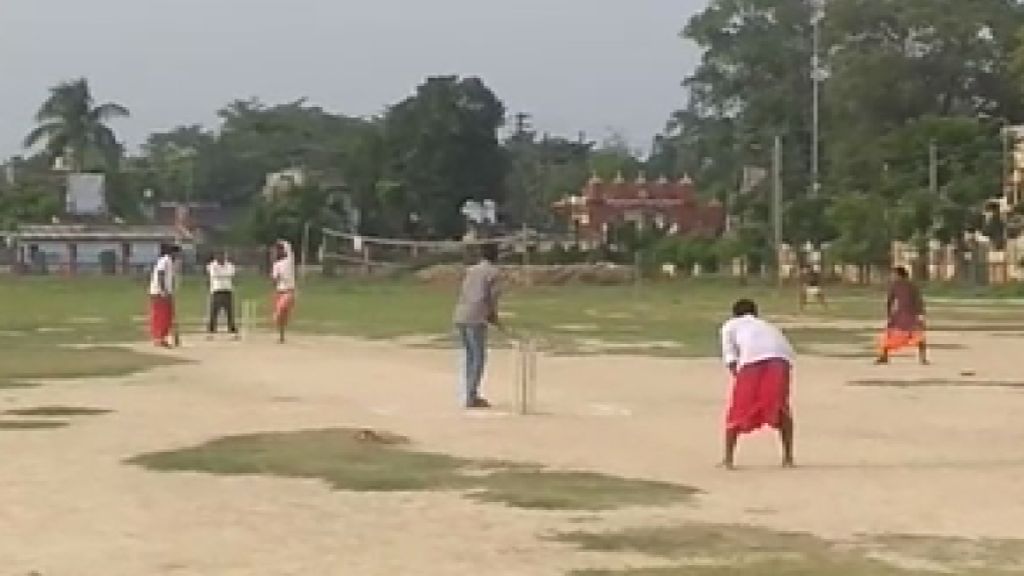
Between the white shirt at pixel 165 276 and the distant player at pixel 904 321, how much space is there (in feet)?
35.2

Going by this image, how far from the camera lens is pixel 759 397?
15773 millimetres

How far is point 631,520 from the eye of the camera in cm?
1264

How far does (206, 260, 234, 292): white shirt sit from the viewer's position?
3556cm

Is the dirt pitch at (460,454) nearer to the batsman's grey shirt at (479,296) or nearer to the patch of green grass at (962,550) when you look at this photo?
the patch of green grass at (962,550)

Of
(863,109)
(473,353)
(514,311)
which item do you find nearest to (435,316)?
(514,311)

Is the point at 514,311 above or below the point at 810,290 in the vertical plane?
below

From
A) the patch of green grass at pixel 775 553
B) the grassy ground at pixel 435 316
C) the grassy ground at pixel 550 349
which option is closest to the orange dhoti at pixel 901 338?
the grassy ground at pixel 435 316

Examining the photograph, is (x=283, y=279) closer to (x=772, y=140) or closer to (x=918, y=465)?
(x=918, y=465)

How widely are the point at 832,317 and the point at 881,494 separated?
3663 cm

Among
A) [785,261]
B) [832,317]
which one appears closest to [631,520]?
[832,317]

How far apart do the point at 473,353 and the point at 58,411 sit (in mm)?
3989

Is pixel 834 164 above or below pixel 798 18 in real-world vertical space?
below

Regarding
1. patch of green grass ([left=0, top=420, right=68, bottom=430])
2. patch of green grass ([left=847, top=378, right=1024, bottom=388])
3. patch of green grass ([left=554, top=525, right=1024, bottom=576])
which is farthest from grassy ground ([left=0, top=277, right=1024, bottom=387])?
patch of green grass ([left=554, top=525, right=1024, bottom=576])

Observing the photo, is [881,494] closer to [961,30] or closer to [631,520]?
[631,520]
